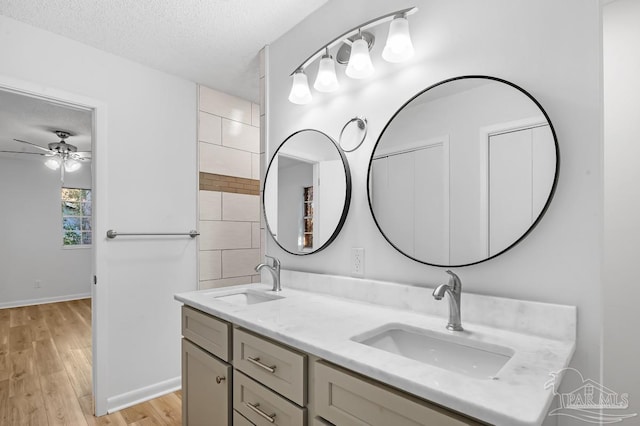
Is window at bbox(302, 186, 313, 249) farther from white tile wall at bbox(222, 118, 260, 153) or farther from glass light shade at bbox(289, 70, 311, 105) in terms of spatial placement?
white tile wall at bbox(222, 118, 260, 153)

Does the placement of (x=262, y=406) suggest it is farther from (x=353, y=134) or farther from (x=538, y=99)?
(x=538, y=99)

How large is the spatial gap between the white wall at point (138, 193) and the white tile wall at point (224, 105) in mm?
94

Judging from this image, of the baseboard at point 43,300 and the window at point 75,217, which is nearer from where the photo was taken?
the baseboard at point 43,300

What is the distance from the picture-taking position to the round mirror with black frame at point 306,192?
64.7 inches

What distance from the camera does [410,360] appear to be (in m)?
0.83

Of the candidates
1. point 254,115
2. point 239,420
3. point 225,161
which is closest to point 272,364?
point 239,420

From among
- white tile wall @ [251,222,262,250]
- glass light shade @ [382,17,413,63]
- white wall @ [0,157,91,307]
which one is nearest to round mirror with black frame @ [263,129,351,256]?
glass light shade @ [382,17,413,63]

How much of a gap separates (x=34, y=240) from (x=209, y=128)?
451 centimetres

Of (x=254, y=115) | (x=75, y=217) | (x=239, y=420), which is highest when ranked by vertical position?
(x=254, y=115)

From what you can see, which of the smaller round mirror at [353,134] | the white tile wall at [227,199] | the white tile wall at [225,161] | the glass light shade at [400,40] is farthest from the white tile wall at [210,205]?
the glass light shade at [400,40]

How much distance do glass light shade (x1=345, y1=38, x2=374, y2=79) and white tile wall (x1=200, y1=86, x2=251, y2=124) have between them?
1626 mm

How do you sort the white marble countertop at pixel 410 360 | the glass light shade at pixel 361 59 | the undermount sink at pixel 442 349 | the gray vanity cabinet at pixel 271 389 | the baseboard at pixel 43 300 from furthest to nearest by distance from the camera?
1. the baseboard at pixel 43 300
2. the glass light shade at pixel 361 59
3. the undermount sink at pixel 442 349
4. the gray vanity cabinet at pixel 271 389
5. the white marble countertop at pixel 410 360

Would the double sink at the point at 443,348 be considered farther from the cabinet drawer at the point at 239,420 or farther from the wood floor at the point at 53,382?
the wood floor at the point at 53,382

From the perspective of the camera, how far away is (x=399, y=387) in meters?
0.75
